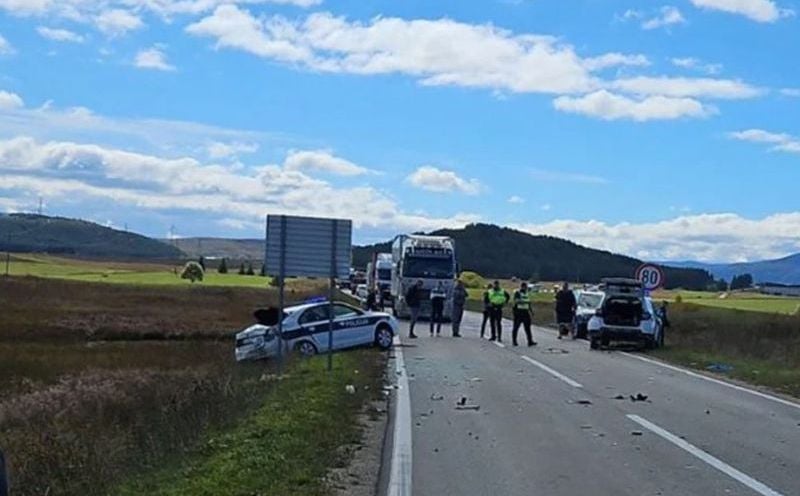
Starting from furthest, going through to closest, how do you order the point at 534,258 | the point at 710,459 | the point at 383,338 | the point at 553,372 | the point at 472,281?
the point at 534,258, the point at 472,281, the point at 383,338, the point at 553,372, the point at 710,459

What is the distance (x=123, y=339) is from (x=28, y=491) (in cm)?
3632

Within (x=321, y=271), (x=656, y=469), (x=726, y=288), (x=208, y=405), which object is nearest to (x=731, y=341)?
(x=321, y=271)

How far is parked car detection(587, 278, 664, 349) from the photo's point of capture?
33.2m

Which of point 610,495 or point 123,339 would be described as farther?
point 123,339

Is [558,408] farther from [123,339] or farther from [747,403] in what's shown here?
[123,339]

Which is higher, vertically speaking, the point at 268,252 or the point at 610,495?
the point at 268,252

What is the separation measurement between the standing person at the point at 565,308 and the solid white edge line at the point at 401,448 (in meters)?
19.0

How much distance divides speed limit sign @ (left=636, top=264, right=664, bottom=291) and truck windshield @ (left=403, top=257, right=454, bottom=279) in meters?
16.2

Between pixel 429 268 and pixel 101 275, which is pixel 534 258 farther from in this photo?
pixel 429 268

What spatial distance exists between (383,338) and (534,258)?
339 feet

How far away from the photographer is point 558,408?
59.3 ft

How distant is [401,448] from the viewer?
539 inches

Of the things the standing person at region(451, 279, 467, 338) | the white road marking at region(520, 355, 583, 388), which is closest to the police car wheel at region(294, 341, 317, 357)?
the white road marking at region(520, 355, 583, 388)

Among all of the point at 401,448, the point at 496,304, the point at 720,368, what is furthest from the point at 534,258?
the point at 401,448
